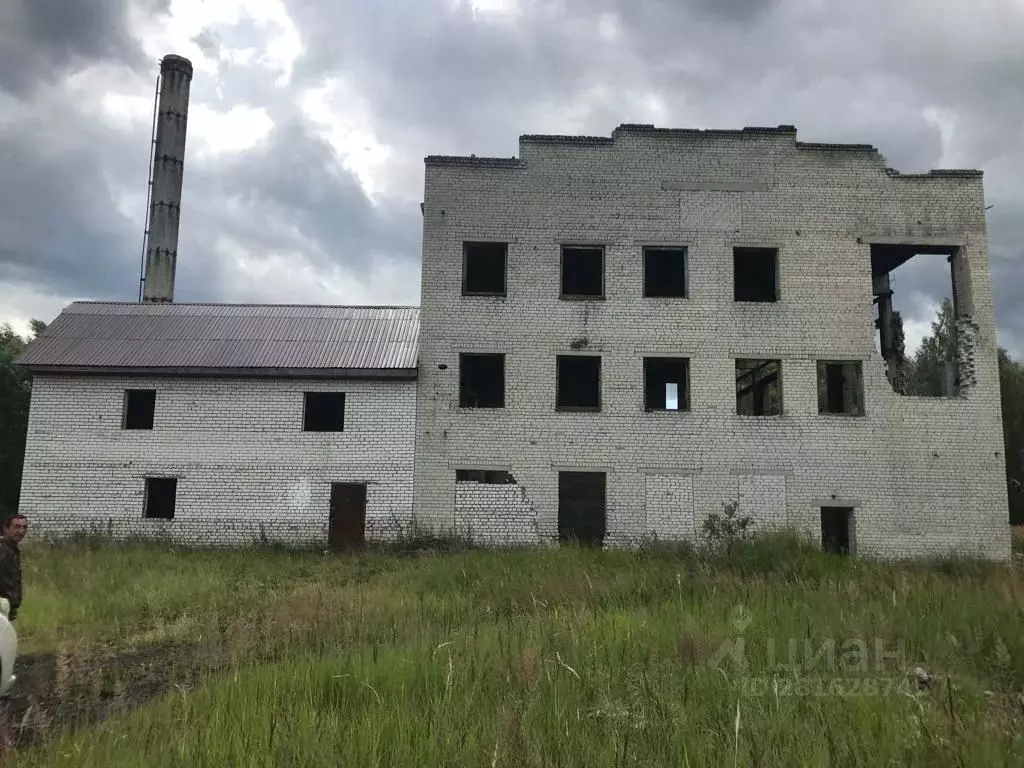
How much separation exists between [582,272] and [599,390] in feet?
11.9

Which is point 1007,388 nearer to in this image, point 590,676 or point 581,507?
point 581,507

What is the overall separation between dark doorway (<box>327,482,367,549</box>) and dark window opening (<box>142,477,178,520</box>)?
12.5ft

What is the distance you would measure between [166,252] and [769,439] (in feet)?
71.2

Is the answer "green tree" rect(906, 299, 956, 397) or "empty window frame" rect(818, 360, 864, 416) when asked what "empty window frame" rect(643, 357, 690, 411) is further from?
"green tree" rect(906, 299, 956, 397)

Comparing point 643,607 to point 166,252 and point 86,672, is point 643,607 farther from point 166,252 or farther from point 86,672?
point 166,252

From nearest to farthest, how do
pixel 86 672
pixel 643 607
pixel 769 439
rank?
1. pixel 86 672
2. pixel 643 607
3. pixel 769 439

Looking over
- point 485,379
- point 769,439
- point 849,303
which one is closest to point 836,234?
point 849,303

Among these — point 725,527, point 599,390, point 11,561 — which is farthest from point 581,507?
point 11,561

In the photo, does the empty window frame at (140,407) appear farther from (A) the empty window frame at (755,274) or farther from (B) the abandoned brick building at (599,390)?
(A) the empty window frame at (755,274)

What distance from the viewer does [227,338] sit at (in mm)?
16844

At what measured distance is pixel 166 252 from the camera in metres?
24.9

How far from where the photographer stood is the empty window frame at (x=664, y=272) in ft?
55.2

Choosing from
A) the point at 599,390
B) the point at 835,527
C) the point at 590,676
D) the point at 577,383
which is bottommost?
the point at 590,676

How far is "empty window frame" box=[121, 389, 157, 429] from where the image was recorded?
16.2m
